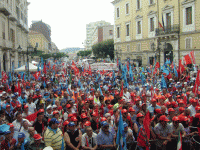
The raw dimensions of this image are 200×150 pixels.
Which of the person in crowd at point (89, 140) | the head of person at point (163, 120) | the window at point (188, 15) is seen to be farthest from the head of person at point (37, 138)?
the window at point (188, 15)

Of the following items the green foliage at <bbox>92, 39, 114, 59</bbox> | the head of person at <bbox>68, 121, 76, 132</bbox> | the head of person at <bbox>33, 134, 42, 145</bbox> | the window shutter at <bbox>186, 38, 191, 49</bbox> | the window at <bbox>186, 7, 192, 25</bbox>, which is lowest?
the head of person at <bbox>33, 134, 42, 145</bbox>

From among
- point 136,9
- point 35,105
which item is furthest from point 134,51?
point 35,105

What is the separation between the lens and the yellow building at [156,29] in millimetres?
25391

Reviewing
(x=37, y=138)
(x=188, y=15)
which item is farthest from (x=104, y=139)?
(x=188, y=15)

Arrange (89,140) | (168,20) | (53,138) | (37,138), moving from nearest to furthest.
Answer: (37,138)
(53,138)
(89,140)
(168,20)

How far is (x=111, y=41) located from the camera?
162ft

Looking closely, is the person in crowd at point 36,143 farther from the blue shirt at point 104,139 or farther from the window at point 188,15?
the window at point 188,15

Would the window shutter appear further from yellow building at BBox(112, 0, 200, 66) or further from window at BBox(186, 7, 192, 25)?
window at BBox(186, 7, 192, 25)

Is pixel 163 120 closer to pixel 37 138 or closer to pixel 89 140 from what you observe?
pixel 89 140

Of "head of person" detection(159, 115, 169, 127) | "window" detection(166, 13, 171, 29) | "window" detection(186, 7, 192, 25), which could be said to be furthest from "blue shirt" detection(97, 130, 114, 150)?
"window" detection(166, 13, 171, 29)

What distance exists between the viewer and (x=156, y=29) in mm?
30125

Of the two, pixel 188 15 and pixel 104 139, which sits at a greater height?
pixel 188 15

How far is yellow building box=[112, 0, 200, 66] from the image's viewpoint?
25391mm

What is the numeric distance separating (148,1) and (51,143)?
31602 mm
